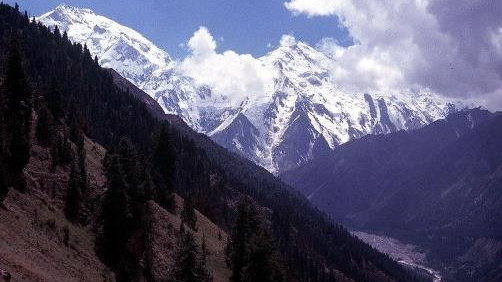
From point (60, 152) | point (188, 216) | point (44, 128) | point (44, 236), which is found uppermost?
point (44, 128)

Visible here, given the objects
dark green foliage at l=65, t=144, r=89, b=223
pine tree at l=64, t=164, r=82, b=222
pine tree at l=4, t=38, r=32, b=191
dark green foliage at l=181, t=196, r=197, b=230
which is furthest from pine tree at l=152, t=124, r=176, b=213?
pine tree at l=64, t=164, r=82, b=222

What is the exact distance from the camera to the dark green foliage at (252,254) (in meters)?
78.3

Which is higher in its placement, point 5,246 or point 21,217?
point 21,217

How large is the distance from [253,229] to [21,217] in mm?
42838

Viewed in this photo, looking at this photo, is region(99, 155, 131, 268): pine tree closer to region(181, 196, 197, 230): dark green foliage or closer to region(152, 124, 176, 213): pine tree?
region(181, 196, 197, 230): dark green foliage

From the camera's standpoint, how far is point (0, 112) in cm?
6838

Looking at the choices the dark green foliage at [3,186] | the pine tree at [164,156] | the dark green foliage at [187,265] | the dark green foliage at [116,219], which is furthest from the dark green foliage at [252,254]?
the dark green foliage at [3,186]

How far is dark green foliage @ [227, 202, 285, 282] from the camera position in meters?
78.3

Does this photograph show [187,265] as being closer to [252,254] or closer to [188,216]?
[252,254]

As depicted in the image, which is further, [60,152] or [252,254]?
[252,254]

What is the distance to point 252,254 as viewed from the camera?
7875 cm

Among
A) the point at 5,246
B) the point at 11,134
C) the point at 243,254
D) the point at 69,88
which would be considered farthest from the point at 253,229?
the point at 69,88

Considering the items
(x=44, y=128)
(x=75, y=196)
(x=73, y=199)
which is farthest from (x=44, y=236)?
(x=44, y=128)

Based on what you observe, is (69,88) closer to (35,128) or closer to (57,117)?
(57,117)
